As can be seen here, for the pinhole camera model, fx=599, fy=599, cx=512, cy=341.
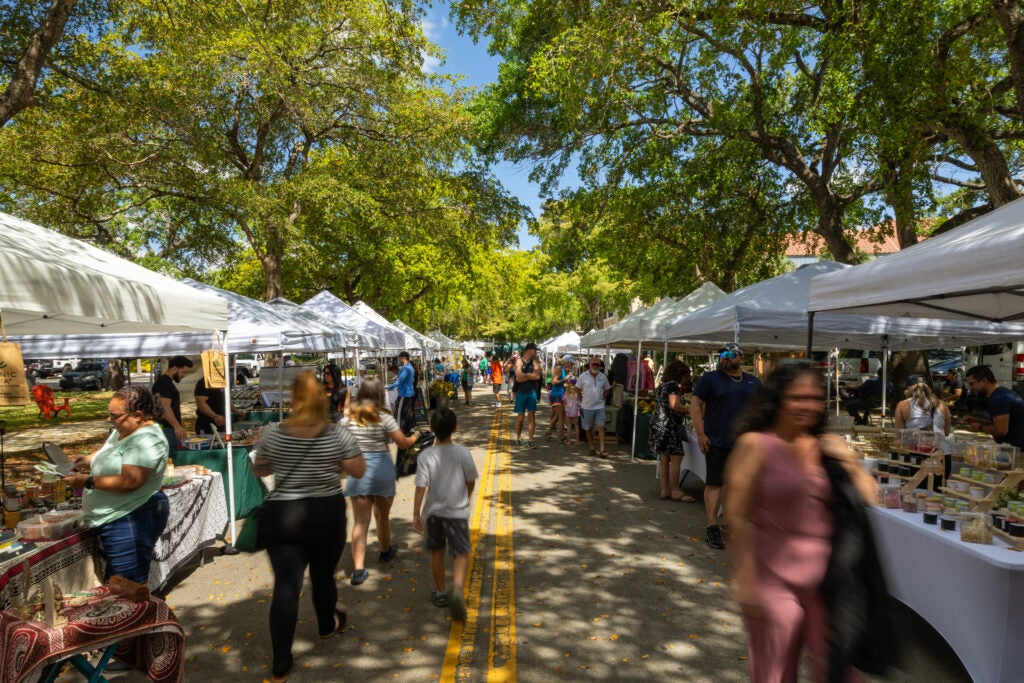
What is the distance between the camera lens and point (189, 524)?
5.36 metres

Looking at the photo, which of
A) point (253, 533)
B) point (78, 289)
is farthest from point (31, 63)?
point (253, 533)

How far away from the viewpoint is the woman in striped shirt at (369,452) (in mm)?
5090

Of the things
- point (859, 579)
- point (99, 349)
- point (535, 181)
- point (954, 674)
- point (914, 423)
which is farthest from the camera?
point (535, 181)

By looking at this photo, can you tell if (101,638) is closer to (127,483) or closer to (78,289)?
(127,483)

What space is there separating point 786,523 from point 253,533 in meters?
4.49

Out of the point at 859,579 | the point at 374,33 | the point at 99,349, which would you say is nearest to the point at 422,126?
the point at 374,33

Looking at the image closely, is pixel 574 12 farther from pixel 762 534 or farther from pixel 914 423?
pixel 762 534

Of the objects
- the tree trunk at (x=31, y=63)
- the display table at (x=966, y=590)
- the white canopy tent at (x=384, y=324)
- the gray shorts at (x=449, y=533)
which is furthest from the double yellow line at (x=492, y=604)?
the white canopy tent at (x=384, y=324)

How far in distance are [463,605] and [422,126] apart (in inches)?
574

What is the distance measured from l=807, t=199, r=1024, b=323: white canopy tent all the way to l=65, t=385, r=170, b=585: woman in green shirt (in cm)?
524

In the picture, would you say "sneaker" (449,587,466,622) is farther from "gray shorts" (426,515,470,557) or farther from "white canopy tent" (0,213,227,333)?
"white canopy tent" (0,213,227,333)

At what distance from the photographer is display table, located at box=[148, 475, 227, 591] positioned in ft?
15.7

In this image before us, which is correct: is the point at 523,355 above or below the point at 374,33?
below

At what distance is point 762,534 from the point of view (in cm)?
240
